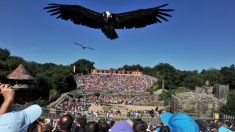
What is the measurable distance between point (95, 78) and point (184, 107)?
4607cm

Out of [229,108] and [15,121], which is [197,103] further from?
[15,121]

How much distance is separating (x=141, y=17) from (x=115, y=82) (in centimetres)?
7689

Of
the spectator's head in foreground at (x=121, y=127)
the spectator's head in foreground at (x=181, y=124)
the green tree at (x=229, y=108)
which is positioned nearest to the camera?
the spectator's head in foreground at (x=181, y=124)

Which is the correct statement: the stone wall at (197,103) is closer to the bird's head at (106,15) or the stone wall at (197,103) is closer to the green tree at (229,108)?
the green tree at (229,108)

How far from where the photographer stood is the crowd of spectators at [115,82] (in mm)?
82006

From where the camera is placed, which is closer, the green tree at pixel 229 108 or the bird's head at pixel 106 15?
the bird's head at pixel 106 15

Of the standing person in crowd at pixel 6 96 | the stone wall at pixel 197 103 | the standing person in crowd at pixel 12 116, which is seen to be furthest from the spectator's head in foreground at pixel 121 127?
the stone wall at pixel 197 103

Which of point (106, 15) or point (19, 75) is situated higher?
→ point (106, 15)

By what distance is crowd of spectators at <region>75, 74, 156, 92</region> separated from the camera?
82.0 metres

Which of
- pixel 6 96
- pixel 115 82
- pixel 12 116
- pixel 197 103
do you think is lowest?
pixel 197 103

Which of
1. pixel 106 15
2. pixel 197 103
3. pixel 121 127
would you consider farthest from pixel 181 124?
pixel 197 103

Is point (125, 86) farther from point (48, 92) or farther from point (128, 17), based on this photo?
point (128, 17)

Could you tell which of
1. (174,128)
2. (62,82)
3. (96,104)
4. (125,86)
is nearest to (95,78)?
(125,86)

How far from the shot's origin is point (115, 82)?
86875mm
